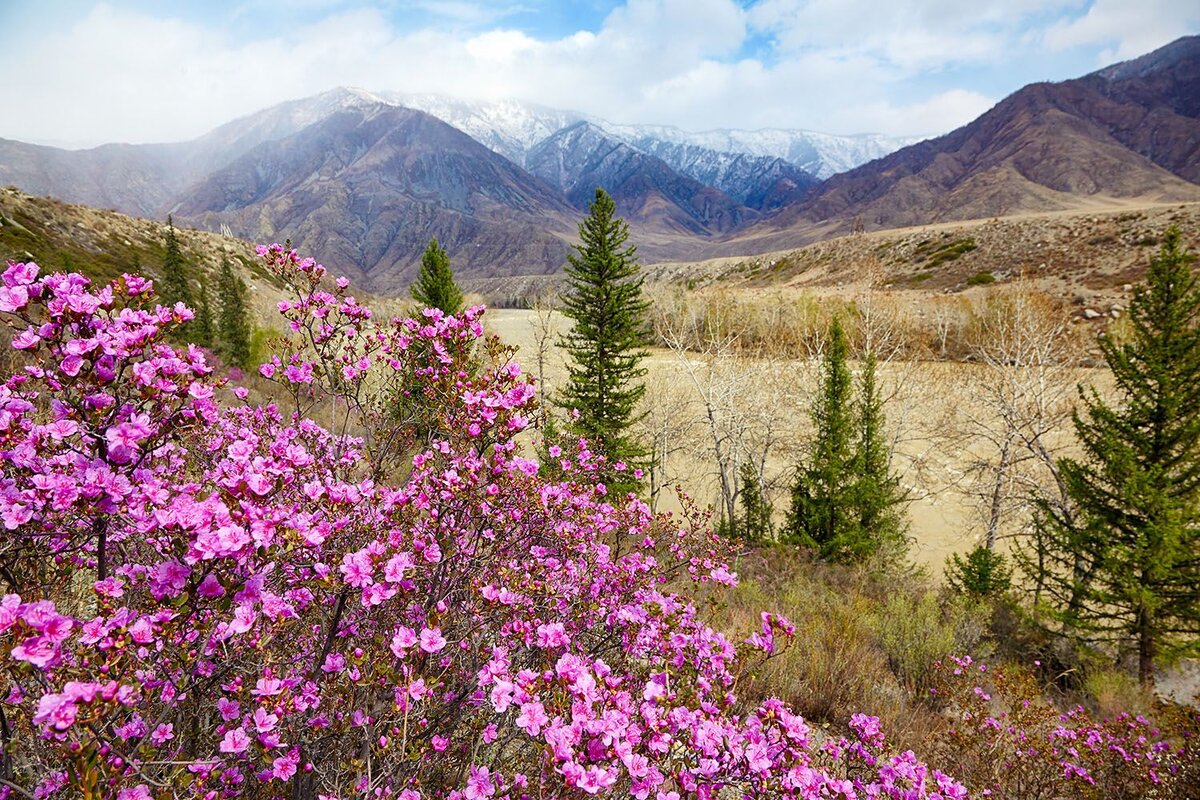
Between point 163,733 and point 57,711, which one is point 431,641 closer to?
point 163,733

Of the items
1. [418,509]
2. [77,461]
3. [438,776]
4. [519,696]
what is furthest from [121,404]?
[438,776]

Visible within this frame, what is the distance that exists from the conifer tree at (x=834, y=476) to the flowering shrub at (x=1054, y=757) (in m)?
8.05

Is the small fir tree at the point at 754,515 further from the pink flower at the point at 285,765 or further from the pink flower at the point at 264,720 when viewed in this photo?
the pink flower at the point at 264,720

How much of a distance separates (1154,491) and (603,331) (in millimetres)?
13018

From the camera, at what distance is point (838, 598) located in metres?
9.35

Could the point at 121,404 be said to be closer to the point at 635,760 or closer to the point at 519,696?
the point at 519,696

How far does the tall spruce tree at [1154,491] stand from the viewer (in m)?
9.16

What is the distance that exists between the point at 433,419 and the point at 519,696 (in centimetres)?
223

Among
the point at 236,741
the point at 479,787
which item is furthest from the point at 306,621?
the point at 479,787

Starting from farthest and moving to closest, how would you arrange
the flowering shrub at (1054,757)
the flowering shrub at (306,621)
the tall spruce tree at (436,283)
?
1. the tall spruce tree at (436,283)
2. the flowering shrub at (1054,757)
3. the flowering shrub at (306,621)

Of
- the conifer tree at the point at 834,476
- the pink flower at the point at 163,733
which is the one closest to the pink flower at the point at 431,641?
the pink flower at the point at 163,733

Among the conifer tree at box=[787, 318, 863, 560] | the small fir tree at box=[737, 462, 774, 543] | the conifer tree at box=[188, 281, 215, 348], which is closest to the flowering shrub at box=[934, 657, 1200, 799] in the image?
the conifer tree at box=[787, 318, 863, 560]

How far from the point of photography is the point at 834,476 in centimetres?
1397

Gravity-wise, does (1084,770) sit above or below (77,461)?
below
